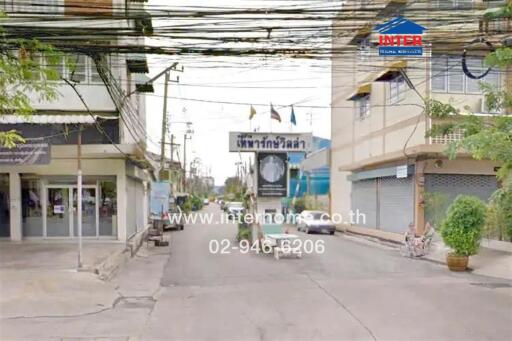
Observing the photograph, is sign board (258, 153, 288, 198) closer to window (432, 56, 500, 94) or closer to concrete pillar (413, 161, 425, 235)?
concrete pillar (413, 161, 425, 235)

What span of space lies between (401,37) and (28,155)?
10960 mm

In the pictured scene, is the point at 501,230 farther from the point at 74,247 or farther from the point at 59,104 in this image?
the point at 59,104

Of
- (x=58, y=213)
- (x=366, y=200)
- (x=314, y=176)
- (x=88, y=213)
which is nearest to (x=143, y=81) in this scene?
(x=88, y=213)

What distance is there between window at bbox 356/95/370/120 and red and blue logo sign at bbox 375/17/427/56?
16.2m

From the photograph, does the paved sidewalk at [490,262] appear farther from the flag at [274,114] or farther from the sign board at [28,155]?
the sign board at [28,155]

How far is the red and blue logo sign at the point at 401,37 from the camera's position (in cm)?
1032

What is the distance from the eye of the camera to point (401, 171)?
72.2 feet

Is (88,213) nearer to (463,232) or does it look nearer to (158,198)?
(158,198)

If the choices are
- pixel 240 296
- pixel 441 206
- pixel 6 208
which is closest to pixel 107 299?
pixel 240 296

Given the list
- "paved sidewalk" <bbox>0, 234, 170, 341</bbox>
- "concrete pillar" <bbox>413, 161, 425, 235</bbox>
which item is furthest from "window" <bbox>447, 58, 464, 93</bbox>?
"paved sidewalk" <bbox>0, 234, 170, 341</bbox>

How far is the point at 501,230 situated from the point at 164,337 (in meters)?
12.6

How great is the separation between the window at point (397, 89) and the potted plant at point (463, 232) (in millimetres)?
9247

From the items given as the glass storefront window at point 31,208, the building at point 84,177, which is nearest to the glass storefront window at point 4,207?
the building at point 84,177

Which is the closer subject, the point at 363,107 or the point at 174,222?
the point at 363,107
